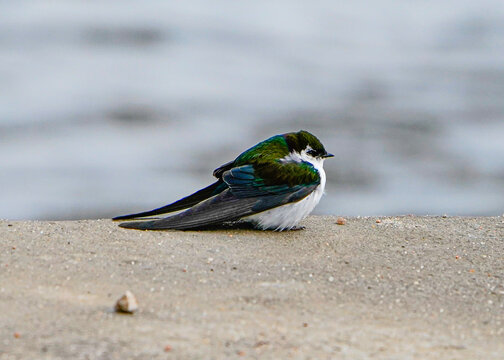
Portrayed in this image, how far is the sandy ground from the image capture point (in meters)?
2.97

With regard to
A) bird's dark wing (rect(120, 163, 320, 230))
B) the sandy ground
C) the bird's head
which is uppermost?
the bird's head

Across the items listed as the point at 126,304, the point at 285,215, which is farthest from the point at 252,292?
the point at 285,215

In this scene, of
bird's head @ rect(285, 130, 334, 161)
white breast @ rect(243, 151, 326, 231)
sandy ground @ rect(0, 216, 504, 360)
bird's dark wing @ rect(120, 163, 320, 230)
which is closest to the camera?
sandy ground @ rect(0, 216, 504, 360)

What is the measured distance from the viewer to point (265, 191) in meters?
5.04

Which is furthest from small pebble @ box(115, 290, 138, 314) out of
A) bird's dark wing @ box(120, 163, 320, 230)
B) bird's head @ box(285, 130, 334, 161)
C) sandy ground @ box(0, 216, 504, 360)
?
bird's head @ box(285, 130, 334, 161)

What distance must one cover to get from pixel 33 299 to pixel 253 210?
1.87 m

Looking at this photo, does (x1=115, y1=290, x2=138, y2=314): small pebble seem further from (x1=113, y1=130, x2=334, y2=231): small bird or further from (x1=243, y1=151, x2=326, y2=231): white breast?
(x1=243, y1=151, x2=326, y2=231): white breast

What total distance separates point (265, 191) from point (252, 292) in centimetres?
146

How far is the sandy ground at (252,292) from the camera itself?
297cm

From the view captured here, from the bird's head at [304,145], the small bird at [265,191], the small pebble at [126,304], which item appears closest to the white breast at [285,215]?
the small bird at [265,191]

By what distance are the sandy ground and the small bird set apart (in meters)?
0.11

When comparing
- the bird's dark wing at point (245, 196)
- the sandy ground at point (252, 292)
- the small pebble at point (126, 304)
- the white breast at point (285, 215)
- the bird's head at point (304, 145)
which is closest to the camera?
the sandy ground at point (252, 292)

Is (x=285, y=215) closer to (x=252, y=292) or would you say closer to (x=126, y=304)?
(x=252, y=292)

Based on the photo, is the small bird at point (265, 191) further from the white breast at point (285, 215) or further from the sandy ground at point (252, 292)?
the sandy ground at point (252, 292)
